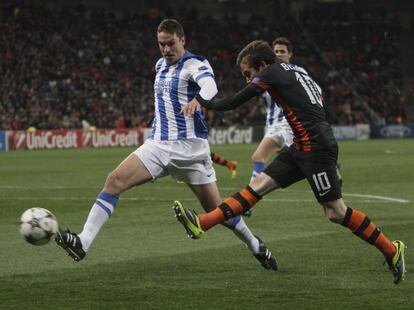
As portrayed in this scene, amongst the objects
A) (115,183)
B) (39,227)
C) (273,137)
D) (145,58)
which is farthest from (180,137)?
(145,58)

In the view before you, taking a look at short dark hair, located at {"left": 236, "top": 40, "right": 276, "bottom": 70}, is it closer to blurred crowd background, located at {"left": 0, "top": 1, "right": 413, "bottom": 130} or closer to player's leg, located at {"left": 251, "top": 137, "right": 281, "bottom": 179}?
player's leg, located at {"left": 251, "top": 137, "right": 281, "bottom": 179}

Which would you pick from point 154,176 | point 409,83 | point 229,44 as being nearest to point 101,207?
point 154,176

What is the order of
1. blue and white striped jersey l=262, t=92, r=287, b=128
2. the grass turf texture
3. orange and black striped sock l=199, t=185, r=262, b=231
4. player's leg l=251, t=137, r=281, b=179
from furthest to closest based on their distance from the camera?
blue and white striped jersey l=262, t=92, r=287, b=128 → player's leg l=251, t=137, r=281, b=179 → orange and black striped sock l=199, t=185, r=262, b=231 → the grass turf texture

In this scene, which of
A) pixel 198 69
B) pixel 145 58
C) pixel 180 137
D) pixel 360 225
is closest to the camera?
pixel 360 225

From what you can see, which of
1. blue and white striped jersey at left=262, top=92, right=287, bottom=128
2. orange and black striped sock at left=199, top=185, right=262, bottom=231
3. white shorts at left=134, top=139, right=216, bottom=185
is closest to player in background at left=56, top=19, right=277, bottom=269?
white shorts at left=134, top=139, right=216, bottom=185

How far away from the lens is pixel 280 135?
15.7m

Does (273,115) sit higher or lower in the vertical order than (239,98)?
lower

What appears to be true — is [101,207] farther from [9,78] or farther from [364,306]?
[9,78]

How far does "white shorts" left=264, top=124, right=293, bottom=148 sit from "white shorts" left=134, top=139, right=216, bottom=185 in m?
6.66

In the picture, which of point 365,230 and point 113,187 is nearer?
point 365,230

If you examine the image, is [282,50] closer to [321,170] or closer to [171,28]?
[171,28]

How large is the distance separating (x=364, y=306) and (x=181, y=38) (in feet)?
11.3

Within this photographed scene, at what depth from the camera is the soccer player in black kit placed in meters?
8.15

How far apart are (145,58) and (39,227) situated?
41.2 meters
